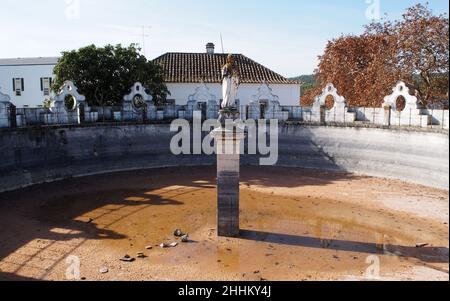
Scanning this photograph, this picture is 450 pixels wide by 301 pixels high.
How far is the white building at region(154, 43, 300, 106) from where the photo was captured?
120 feet

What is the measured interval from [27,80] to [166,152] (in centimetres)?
2646

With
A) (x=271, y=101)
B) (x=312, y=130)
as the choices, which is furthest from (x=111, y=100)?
(x=312, y=130)

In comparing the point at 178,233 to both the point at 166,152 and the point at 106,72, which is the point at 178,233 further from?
the point at 106,72

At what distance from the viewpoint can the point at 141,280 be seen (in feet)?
37.6

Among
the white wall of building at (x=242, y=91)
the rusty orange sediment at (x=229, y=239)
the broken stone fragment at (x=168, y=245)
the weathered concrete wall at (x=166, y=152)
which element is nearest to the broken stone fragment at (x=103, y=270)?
the rusty orange sediment at (x=229, y=239)

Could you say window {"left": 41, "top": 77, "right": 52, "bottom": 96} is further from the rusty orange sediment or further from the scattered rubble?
the scattered rubble

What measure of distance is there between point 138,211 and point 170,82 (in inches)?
795

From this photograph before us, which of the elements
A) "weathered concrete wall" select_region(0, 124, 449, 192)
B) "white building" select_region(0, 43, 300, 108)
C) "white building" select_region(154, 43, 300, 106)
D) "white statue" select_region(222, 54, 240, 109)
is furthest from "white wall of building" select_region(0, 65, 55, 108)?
"white statue" select_region(222, 54, 240, 109)

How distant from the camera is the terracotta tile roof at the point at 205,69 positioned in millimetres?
36812

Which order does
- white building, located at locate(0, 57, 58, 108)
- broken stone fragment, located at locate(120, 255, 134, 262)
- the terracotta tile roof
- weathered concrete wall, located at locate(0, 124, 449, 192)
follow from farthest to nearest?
1. white building, located at locate(0, 57, 58, 108)
2. the terracotta tile roof
3. weathered concrete wall, located at locate(0, 124, 449, 192)
4. broken stone fragment, located at locate(120, 255, 134, 262)

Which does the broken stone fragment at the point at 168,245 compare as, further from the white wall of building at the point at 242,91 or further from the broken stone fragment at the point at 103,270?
the white wall of building at the point at 242,91

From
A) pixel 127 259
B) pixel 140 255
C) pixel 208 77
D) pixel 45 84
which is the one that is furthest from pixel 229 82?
pixel 45 84

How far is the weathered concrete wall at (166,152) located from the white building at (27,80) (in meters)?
23.1

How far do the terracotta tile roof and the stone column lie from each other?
75.4 ft
